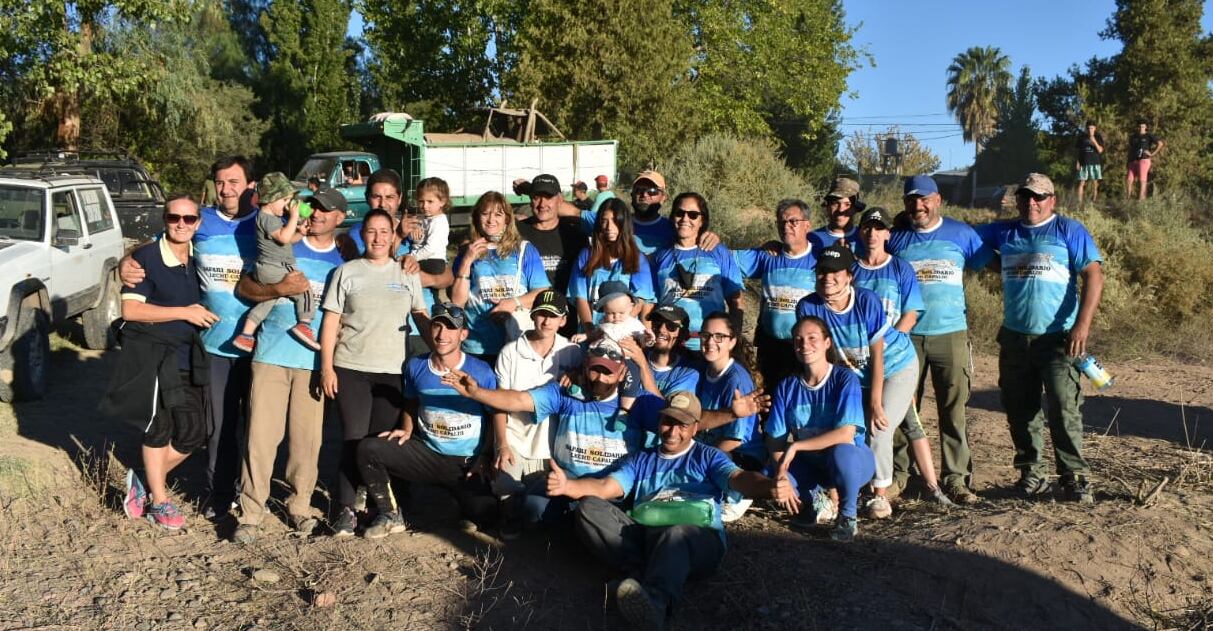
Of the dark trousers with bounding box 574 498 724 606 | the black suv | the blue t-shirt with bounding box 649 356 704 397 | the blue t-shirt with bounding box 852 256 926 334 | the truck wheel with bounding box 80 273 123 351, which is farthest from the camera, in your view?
the black suv

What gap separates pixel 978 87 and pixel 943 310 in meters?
65.0

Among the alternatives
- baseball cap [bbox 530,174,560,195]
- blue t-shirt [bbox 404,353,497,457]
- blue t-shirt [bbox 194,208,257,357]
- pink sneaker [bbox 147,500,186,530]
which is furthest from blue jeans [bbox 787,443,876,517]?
pink sneaker [bbox 147,500,186,530]

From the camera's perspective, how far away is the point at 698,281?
598 centimetres

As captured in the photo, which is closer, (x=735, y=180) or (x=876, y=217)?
(x=876, y=217)

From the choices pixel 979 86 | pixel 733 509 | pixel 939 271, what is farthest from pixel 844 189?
pixel 979 86

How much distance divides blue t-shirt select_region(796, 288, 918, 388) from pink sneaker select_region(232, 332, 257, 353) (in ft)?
9.65

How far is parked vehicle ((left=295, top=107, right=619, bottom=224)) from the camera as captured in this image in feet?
63.7

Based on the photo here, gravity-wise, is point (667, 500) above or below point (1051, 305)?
below

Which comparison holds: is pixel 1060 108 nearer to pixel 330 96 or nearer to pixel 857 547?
pixel 330 96

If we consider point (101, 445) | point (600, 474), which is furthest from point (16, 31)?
point (600, 474)

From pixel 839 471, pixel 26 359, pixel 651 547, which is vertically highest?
pixel 839 471

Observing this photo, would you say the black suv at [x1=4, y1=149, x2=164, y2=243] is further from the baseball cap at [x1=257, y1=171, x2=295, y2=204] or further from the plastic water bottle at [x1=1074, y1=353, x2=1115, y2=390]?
the plastic water bottle at [x1=1074, y1=353, x2=1115, y2=390]

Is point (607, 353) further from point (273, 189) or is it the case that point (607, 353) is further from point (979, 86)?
point (979, 86)

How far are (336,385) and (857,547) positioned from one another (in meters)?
2.81
